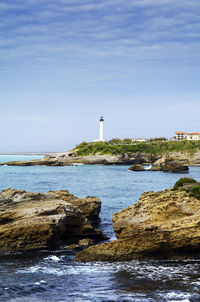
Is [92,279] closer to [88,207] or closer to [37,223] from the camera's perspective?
[37,223]

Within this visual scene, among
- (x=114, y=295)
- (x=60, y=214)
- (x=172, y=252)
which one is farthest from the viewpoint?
(x=60, y=214)

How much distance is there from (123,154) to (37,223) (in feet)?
457

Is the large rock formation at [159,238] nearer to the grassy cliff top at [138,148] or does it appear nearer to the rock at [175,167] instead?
the rock at [175,167]

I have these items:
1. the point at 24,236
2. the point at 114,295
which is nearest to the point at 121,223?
the point at 24,236

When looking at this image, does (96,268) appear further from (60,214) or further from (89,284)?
(60,214)

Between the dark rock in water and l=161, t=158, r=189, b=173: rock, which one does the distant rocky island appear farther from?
Answer: l=161, t=158, r=189, b=173: rock

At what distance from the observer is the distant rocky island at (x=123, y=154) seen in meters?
155

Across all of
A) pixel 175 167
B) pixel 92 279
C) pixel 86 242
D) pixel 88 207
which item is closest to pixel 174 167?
pixel 175 167

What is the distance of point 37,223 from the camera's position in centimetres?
2198

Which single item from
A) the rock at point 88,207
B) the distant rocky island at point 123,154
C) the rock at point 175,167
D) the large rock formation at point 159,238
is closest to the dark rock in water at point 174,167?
the rock at point 175,167

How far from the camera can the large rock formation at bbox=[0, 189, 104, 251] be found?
2191cm

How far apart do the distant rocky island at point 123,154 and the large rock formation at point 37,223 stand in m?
124

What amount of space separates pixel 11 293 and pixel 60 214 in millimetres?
8270

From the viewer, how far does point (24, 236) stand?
72.0 feet
